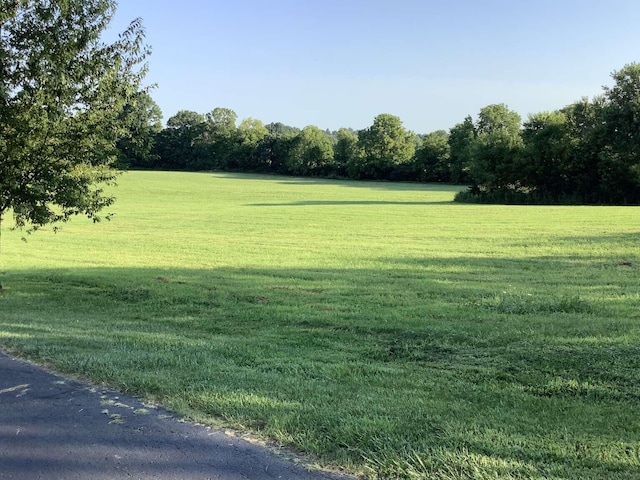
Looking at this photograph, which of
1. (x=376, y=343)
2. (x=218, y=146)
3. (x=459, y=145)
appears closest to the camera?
(x=376, y=343)

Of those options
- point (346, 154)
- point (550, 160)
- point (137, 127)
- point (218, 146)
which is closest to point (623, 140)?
point (550, 160)

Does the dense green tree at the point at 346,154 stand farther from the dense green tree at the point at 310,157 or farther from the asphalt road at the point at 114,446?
the asphalt road at the point at 114,446

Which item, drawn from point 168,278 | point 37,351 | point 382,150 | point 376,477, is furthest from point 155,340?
point 382,150

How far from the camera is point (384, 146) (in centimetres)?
10700

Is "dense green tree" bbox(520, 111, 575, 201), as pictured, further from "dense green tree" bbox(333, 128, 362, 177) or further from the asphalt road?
the asphalt road

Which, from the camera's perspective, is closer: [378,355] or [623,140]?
[378,355]

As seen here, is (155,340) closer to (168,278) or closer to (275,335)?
(275,335)

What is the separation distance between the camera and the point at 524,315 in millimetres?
9477

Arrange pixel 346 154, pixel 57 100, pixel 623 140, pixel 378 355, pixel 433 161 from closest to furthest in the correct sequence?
1. pixel 378 355
2. pixel 57 100
3. pixel 623 140
4. pixel 433 161
5. pixel 346 154

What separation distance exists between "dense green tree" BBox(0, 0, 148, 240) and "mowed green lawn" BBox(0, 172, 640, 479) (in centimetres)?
259

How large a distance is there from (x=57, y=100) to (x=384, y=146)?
98.9 metres

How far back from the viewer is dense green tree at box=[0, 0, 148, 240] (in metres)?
10.7

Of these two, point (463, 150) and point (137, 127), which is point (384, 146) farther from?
point (137, 127)

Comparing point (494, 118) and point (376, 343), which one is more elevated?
point (494, 118)
